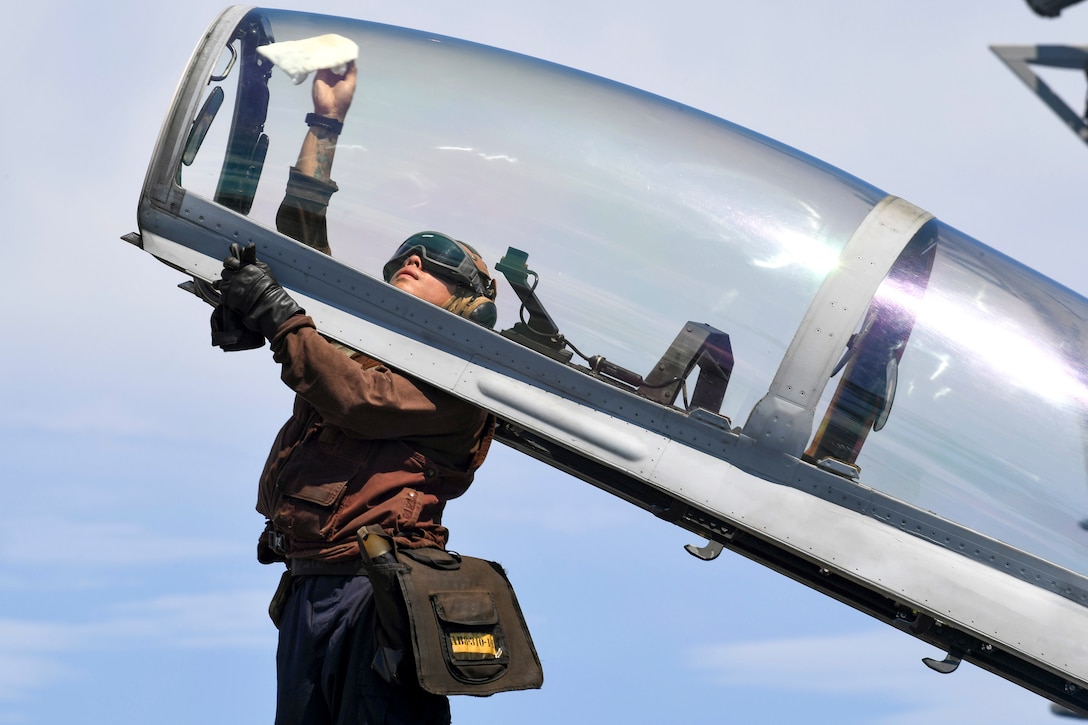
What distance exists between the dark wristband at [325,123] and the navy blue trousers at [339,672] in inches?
69.9

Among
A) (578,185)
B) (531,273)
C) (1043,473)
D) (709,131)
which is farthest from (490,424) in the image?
(1043,473)

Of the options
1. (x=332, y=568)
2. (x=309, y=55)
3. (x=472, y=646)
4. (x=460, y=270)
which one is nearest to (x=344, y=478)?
(x=332, y=568)

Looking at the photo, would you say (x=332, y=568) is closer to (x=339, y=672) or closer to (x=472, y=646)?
(x=339, y=672)

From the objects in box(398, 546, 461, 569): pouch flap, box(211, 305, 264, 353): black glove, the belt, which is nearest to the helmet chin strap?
box(211, 305, 264, 353): black glove

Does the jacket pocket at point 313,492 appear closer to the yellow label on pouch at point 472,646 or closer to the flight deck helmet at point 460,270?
the yellow label on pouch at point 472,646

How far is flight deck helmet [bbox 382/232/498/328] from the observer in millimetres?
4621

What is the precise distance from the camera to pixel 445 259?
4.65 metres

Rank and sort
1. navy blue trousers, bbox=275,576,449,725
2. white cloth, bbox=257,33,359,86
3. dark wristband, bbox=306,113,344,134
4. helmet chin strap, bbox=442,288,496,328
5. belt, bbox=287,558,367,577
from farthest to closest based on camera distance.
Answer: white cloth, bbox=257,33,359,86 < dark wristband, bbox=306,113,344,134 < helmet chin strap, bbox=442,288,496,328 < belt, bbox=287,558,367,577 < navy blue trousers, bbox=275,576,449,725

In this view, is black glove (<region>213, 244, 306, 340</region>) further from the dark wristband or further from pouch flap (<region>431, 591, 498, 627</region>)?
pouch flap (<region>431, 591, 498, 627</region>)

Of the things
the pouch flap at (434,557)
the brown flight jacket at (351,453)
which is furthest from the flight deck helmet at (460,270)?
the pouch flap at (434,557)

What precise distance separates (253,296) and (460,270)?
80 centimetres

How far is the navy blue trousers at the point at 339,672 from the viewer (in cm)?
422

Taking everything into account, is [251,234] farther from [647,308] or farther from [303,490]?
[647,308]

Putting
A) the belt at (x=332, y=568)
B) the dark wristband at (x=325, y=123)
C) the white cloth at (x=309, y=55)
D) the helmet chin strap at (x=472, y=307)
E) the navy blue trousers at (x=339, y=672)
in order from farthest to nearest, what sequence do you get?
the white cloth at (x=309, y=55) < the dark wristband at (x=325, y=123) < the helmet chin strap at (x=472, y=307) < the belt at (x=332, y=568) < the navy blue trousers at (x=339, y=672)
